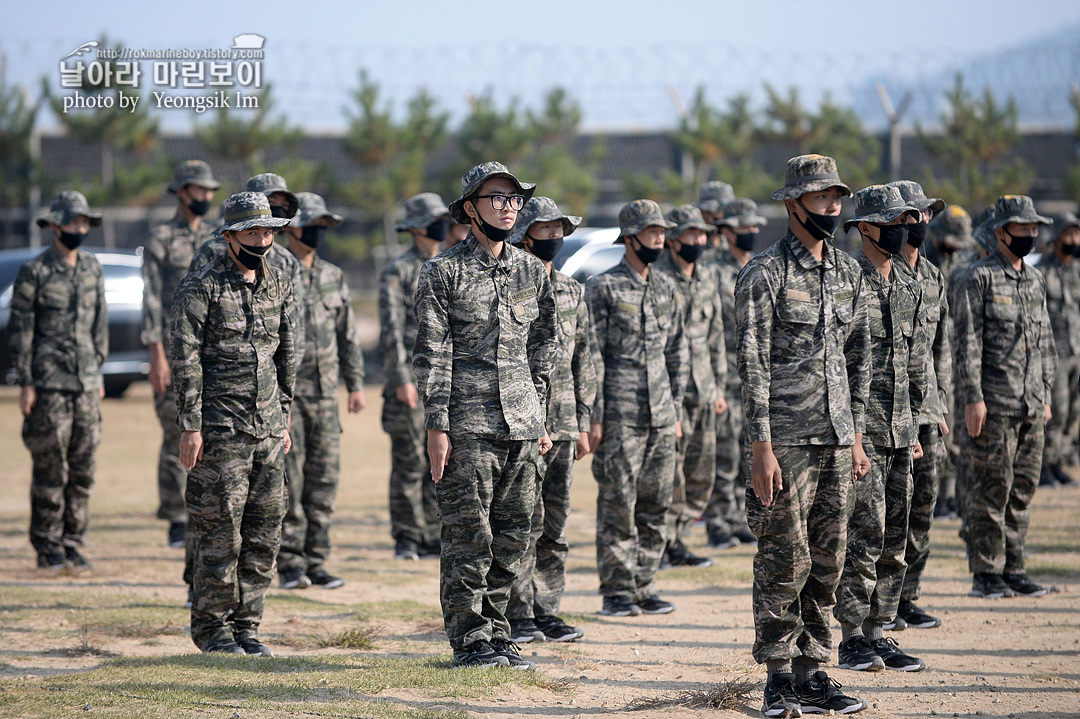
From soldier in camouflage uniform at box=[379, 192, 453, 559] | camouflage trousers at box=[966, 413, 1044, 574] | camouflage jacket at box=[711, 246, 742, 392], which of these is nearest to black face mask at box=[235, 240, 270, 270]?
soldier in camouflage uniform at box=[379, 192, 453, 559]

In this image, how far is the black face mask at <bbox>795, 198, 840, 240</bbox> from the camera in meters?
4.81

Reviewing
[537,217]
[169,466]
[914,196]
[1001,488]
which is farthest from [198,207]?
[1001,488]

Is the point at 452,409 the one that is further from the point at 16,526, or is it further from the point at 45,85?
the point at 45,85

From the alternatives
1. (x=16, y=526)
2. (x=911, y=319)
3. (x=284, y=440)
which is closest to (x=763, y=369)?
(x=911, y=319)

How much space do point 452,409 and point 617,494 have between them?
1693 millimetres

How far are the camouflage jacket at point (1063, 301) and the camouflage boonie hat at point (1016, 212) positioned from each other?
3.06 metres

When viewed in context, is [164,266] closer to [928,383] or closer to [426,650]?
[426,650]

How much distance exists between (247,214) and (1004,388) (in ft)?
14.4

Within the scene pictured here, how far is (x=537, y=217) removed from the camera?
617 cm

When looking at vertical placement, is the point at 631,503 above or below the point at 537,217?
below

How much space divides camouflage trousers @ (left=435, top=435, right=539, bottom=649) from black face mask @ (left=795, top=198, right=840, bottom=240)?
59.6 inches

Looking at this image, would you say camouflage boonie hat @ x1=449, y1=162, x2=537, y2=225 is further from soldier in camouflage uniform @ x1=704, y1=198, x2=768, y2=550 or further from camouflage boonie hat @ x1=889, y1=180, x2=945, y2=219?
soldier in camouflage uniform @ x1=704, y1=198, x2=768, y2=550

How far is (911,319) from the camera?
5.55 meters

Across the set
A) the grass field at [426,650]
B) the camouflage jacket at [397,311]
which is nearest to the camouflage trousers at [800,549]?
the grass field at [426,650]
